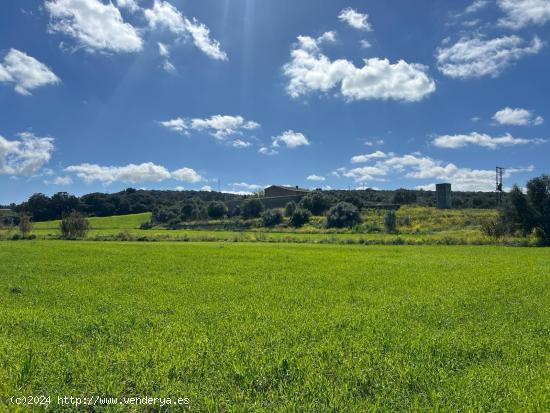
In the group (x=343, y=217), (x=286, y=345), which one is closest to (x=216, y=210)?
(x=343, y=217)

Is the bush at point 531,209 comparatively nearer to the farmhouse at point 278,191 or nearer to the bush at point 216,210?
the bush at point 216,210

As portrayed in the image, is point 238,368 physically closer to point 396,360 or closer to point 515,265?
point 396,360

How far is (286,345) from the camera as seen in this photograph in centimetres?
823

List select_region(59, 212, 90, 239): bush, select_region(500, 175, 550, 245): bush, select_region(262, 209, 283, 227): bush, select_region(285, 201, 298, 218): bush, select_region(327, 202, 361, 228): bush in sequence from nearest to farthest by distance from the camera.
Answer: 1. select_region(500, 175, 550, 245): bush
2. select_region(59, 212, 90, 239): bush
3. select_region(327, 202, 361, 228): bush
4. select_region(262, 209, 283, 227): bush
5. select_region(285, 201, 298, 218): bush

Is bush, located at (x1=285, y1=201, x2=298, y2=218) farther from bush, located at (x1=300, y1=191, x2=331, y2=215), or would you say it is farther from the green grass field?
the green grass field

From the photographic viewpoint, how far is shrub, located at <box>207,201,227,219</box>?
12519 centimetres

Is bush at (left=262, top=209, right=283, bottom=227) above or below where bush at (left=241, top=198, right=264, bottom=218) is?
below

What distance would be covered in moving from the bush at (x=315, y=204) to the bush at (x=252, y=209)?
44.3 ft

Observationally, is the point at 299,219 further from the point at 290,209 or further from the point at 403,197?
the point at 403,197

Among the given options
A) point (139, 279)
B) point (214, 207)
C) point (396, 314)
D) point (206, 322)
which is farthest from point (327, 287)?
point (214, 207)

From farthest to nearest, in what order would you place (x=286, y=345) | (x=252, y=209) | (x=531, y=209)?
(x=252, y=209) → (x=531, y=209) → (x=286, y=345)

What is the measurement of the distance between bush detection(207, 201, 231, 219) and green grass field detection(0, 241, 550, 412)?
108671 mm

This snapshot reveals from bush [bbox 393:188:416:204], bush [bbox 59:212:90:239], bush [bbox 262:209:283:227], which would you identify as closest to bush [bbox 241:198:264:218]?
bush [bbox 262:209:283:227]

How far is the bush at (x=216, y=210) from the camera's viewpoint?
411 ft
